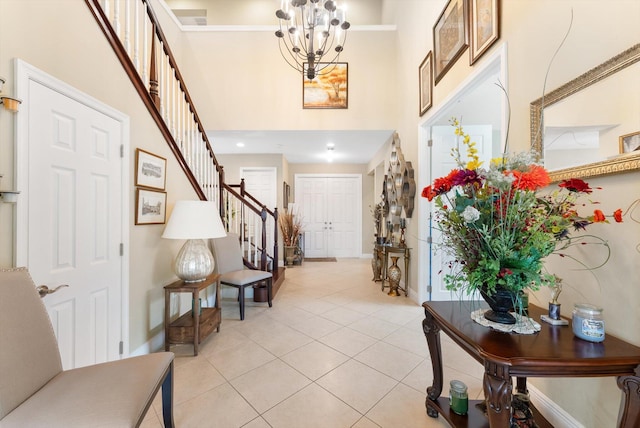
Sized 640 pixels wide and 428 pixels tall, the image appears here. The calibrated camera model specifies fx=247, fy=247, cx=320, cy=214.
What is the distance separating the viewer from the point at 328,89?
410 cm

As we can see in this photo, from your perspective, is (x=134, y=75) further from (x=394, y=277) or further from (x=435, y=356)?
(x=394, y=277)

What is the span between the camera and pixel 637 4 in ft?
3.26

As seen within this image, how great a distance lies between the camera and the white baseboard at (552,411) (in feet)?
4.22

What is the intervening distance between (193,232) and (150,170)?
671 mm

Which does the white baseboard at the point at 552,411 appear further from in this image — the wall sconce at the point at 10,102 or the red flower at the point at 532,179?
the wall sconce at the point at 10,102

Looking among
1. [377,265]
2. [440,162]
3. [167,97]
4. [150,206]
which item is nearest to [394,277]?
[377,265]

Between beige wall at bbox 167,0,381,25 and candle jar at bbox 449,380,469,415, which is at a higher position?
beige wall at bbox 167,0,381,25

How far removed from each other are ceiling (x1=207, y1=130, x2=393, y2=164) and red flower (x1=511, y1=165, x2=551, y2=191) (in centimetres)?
345

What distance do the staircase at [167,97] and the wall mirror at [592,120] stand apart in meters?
2.88

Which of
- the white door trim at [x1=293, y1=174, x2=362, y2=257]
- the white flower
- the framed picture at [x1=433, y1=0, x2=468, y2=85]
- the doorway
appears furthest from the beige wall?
the white flower

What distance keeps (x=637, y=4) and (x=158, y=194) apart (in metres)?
3.11

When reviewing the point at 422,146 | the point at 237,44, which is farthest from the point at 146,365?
the point at 237,44

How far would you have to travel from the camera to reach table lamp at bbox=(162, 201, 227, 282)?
214 cm

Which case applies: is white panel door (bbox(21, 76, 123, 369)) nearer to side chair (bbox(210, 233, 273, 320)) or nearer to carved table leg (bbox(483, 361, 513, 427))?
side chair (bbox(210, 233, 273, 320))
